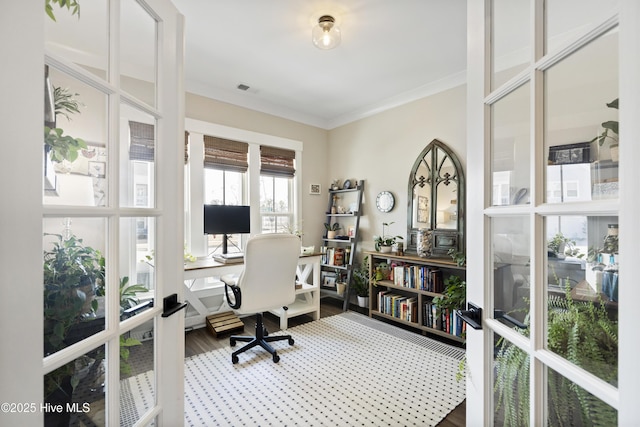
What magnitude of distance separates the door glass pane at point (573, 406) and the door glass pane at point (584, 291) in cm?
6

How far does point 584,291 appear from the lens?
22.5 inches

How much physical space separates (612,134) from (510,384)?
0.70m

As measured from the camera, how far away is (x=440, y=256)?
2.90 metres

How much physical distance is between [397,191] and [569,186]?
2872 millimetres

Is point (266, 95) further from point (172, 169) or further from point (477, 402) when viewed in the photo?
point (477, 402)

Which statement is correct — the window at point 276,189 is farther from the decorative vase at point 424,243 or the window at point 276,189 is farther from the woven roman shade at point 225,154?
the decorative vase at point 424,243

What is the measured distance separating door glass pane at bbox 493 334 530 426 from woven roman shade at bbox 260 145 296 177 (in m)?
3.23

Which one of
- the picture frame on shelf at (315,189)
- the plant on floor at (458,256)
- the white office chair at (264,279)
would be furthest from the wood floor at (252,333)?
the picture frame on shelf at (315,189)

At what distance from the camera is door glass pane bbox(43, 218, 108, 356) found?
Answer: 58 centimetres

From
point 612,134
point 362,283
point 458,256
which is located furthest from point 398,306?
point 612,134

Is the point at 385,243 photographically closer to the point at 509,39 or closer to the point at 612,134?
the point at 509,39

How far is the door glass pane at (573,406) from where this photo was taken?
520 mm

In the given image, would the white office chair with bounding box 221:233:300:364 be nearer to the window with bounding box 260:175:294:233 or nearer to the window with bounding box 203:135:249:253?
the window with bounding box 203:135:249:253

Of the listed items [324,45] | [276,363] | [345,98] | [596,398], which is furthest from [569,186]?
[345,98]
